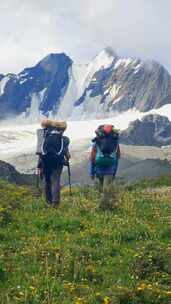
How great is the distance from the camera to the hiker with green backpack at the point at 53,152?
18250 millimetres

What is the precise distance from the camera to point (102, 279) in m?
10.8

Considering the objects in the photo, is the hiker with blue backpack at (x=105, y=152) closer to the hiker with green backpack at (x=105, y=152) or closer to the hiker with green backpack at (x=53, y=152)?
the hiker with green backpack at (x=105, y=152)

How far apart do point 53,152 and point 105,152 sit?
236 centimetres

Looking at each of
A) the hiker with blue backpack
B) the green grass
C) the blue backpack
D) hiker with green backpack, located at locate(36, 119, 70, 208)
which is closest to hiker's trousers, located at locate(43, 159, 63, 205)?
hiker with green backpack, located at locate(36, 119, 70, 208)

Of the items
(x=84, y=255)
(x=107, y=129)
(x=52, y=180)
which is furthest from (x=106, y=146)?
(x=84, y=255)

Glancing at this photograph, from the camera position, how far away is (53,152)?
18234 mm

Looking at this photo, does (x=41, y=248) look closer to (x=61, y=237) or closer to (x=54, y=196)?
(x=61, y=237)

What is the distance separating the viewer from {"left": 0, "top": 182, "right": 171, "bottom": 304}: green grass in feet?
31.9

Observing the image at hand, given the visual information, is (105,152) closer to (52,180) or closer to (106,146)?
(106,146)

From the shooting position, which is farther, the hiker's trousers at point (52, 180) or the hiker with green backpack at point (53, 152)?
the hiker's trousers at point (52, 180)

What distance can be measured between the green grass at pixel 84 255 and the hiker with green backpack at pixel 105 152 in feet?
9.62

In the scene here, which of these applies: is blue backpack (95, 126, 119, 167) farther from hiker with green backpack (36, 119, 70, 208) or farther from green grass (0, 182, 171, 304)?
green grass (0, 182, 171, 304)

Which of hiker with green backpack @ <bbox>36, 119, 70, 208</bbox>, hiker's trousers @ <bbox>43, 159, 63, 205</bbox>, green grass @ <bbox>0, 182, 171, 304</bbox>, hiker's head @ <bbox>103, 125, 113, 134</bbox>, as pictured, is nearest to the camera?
green grass @ <bbox>0, 182, 171, 304</bbox>

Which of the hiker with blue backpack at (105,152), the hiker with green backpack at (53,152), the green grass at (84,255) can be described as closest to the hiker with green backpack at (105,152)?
the hiker with blue backpack at (105,152)
